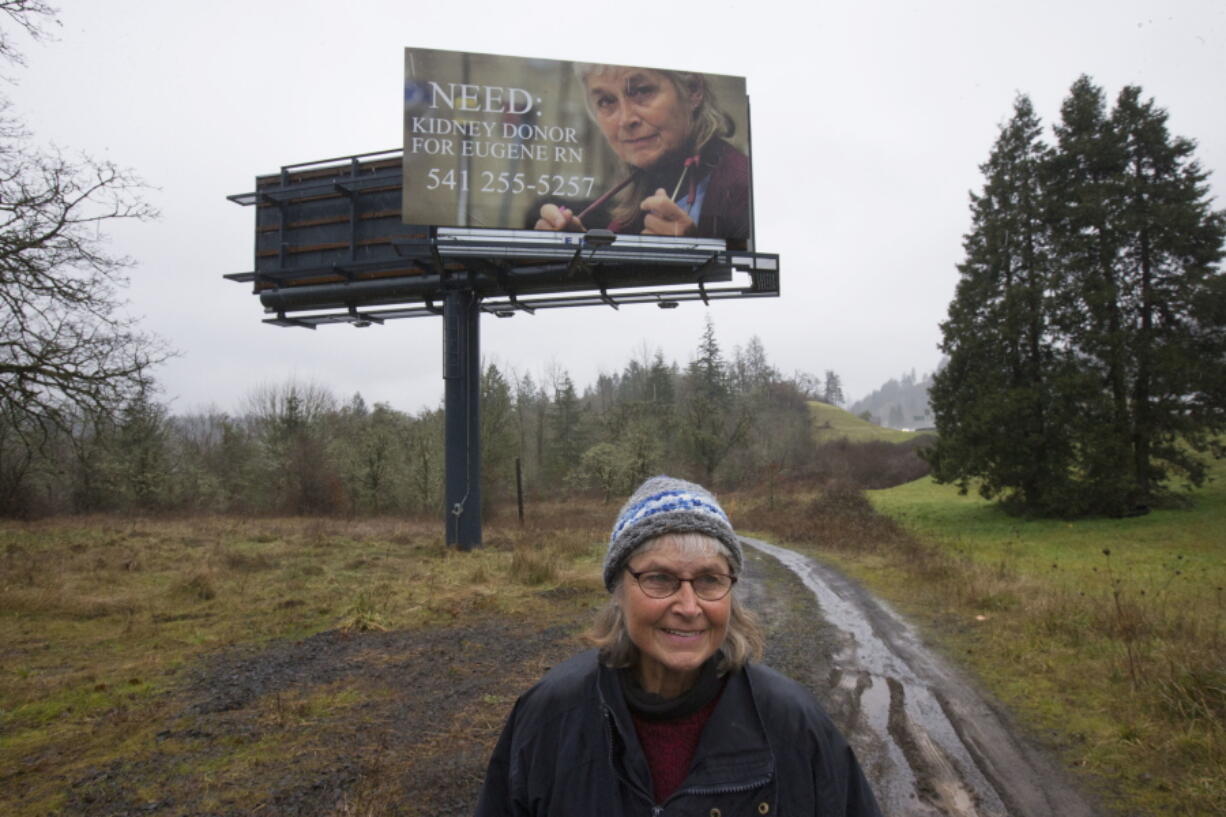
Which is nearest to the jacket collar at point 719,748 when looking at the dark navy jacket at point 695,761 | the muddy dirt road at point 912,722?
the dark navy jacket at point 695,761

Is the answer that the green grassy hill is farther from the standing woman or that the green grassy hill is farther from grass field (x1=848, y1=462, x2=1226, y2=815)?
the standing woman

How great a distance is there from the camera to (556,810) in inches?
70.8

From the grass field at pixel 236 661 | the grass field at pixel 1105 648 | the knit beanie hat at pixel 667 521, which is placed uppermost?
the knit beanie hat at pixel 667 521

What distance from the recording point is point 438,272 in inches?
626

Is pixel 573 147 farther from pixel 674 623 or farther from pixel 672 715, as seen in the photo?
pixel 672 715

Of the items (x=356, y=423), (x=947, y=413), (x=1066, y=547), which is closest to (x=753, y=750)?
(x=1066, y=547)

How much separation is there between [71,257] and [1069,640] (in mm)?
16719

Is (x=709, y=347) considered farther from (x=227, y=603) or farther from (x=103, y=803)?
(x=103, y=803)

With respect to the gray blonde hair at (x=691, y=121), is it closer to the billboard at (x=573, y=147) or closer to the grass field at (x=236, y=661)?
the billboard at (x=573, y=147)

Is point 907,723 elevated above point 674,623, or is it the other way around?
point 674,623

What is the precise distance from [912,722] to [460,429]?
480 inches

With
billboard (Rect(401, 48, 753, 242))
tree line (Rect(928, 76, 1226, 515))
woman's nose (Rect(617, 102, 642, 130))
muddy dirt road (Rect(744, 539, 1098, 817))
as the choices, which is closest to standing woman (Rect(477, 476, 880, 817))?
muddy dirt road (Rect(744, 539, 1098, 817))

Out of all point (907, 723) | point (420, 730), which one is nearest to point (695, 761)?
point (420, 730)

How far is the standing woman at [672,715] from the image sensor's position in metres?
1.78
